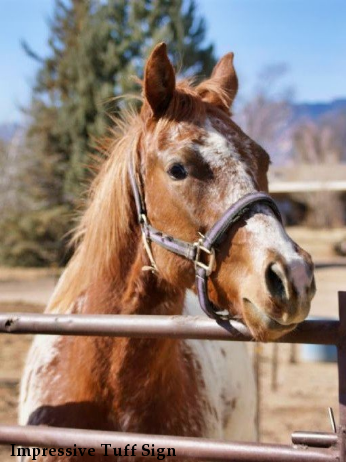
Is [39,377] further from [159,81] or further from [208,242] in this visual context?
[159,81]

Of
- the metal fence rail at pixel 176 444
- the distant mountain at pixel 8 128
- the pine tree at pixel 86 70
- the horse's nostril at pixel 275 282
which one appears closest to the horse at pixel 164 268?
the horse's nostril at pixel 275 282

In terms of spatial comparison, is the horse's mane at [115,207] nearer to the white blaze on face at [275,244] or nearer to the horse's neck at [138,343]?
the horse's neck at [138,343]

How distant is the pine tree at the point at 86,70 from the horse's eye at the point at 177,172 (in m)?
13.3

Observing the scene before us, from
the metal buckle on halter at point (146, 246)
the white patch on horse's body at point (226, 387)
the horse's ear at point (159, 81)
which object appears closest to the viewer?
the horse's ear at point (159, 81)

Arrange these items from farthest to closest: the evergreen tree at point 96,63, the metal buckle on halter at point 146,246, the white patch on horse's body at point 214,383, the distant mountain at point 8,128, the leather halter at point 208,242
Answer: the distant mountain at point 8,128
the evergreen tree at point 96,63
the white patch on horse's body at point 214,383
the metal buckle on halter at point 146,246
the leather halter at point 208,242

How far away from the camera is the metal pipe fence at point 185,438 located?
5.74ft

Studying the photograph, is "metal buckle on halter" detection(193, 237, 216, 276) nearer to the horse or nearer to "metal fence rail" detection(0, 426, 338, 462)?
the horse

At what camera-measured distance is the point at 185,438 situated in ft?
6.05

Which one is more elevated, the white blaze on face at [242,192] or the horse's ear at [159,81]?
the horse's ear at [159,81]

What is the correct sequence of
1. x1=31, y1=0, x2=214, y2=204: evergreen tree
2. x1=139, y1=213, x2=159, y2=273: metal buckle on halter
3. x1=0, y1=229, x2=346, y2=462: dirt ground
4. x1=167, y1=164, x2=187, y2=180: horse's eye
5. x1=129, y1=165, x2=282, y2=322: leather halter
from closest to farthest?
x1=129, y1=165, x2=282, y2=322: leather halter, x1=167, y1=164, x2=187, y2=180: horse's eye, x1=139, y1=213, x2=159, y2=273: metal buckle on halter, x1=0, y1=229, x2=346, y2=462: dirt ground, x1=31, y1=0, x2=214, y2=204: evergreen tree

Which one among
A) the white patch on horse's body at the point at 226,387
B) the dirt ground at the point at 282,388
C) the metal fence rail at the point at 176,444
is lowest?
the dirt ground at the point at 282,388

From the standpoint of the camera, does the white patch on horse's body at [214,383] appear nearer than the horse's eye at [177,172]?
No

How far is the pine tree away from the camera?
54.7ft

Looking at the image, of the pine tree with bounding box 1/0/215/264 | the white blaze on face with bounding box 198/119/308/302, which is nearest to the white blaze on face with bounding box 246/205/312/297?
the white blaze on face with bounding box 198/119/308/302
